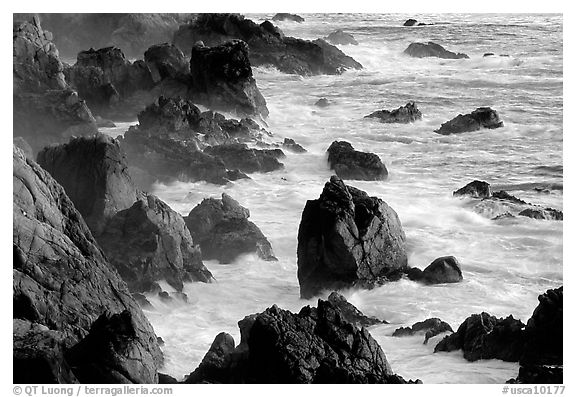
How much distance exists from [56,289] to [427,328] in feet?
18.8

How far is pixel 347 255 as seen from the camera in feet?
60.2

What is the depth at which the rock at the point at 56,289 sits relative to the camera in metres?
12.7

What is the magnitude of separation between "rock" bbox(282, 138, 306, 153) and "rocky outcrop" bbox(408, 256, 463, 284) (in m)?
9.49

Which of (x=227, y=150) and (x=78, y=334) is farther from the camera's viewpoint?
(x=227, y=150)

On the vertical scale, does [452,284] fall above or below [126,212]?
below

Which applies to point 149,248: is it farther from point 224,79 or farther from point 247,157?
point 224,79

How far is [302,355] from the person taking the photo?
13266mm

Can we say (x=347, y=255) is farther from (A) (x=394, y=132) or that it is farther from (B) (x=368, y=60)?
(B) (x=368, y=60)

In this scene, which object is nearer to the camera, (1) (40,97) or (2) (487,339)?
(2) (487,339)

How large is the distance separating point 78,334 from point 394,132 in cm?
1756

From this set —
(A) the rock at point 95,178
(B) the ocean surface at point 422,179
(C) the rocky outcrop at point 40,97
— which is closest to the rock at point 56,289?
(B) the ocean surface at point 422,179

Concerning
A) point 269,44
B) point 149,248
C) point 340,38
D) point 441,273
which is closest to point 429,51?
point 340,38

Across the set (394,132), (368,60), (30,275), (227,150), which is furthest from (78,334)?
(368,60)

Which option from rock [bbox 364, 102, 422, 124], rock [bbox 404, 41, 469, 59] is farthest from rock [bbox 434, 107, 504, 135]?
rock [bbox 404, 41, 469, 59]
